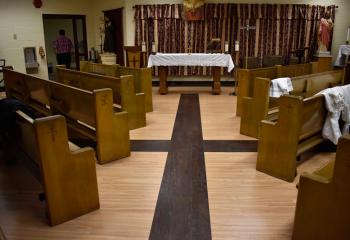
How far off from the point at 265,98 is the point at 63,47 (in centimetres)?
641

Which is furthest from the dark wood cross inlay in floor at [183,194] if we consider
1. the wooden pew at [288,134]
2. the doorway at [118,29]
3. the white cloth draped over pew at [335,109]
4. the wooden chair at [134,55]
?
Answer: the doorway at [118,29]

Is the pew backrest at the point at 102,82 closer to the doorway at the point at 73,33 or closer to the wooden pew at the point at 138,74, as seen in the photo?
the wooden pew at the point at 138,74

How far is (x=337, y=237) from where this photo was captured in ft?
5.61

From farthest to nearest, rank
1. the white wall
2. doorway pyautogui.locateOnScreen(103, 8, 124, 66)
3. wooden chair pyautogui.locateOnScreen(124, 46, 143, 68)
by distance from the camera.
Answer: doorway pyautogui.locateOnScreen(103, 8, 124, 66) < the white wall < wooden chair pyautogui.locateOnScreen(124, 46, 143, 68)

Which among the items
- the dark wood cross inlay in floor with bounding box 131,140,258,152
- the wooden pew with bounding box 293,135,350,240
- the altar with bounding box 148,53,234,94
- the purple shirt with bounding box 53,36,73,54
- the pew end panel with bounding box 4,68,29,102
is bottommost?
the dark wood cross inlay in floor with bounding box 131,140,258,152

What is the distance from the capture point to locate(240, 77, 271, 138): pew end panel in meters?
3.51

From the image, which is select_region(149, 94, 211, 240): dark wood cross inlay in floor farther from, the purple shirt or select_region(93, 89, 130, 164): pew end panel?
the purple shirt

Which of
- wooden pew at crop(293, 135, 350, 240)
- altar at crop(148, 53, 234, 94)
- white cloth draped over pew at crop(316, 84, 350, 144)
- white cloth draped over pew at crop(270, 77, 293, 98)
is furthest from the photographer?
altar at crop(148, 53, 234, 94)

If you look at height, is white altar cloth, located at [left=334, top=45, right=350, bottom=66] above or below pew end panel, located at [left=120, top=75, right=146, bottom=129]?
above

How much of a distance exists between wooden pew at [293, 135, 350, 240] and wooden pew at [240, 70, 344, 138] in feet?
5.72

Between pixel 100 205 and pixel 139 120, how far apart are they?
1958mm

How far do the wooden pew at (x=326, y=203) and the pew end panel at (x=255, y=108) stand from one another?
5.65ft

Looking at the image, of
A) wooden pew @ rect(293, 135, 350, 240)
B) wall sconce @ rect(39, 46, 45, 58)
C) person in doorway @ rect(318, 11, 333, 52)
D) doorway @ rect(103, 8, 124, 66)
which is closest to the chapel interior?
wooden pew @ rect(293, 135, 350, 240)

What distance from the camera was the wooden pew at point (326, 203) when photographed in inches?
63.2
